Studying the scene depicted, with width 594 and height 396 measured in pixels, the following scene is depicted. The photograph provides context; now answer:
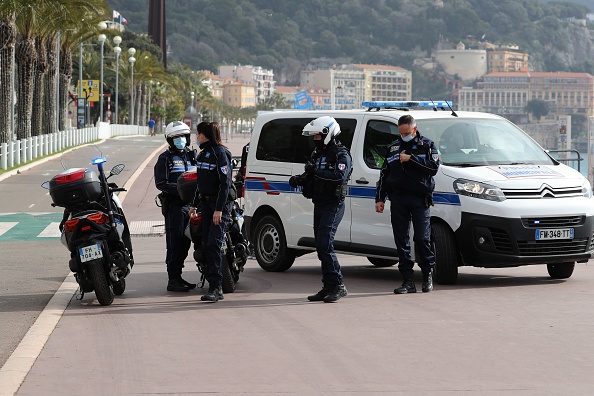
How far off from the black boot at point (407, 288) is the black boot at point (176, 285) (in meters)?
2.13

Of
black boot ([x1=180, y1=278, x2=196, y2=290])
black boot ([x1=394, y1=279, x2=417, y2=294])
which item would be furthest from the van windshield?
black boot ([x1=180, y1=278, x2=196, y2=290])

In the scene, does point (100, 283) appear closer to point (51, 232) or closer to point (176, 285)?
point (176, 285)

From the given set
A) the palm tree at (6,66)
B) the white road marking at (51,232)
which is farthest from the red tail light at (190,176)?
the palm tree at (6,66)

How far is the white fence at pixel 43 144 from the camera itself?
38.9m

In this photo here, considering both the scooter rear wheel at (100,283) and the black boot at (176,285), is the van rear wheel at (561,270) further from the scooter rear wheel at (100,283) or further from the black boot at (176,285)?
the scooter rear wheel at (100,283)

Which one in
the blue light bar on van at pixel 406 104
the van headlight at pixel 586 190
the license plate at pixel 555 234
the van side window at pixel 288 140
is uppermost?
the blue light bar on van at pixel 406 104

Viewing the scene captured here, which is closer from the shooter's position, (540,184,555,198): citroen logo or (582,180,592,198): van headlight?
(540,184,555,198): citroen logo

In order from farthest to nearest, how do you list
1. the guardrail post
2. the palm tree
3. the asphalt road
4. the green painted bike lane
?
the palm tree
the guardrail post
the green painted bike lane
the asphalt road

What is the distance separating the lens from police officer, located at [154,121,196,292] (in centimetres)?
1223

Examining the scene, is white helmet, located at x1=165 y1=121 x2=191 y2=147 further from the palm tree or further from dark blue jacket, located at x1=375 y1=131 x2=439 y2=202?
the palm tree

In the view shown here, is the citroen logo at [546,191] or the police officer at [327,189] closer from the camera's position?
the police officer at [327,189]

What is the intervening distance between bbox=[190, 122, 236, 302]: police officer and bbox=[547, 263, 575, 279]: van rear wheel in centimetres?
362

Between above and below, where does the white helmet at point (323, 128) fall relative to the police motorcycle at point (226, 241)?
above

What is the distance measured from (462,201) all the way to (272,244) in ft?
9.14
